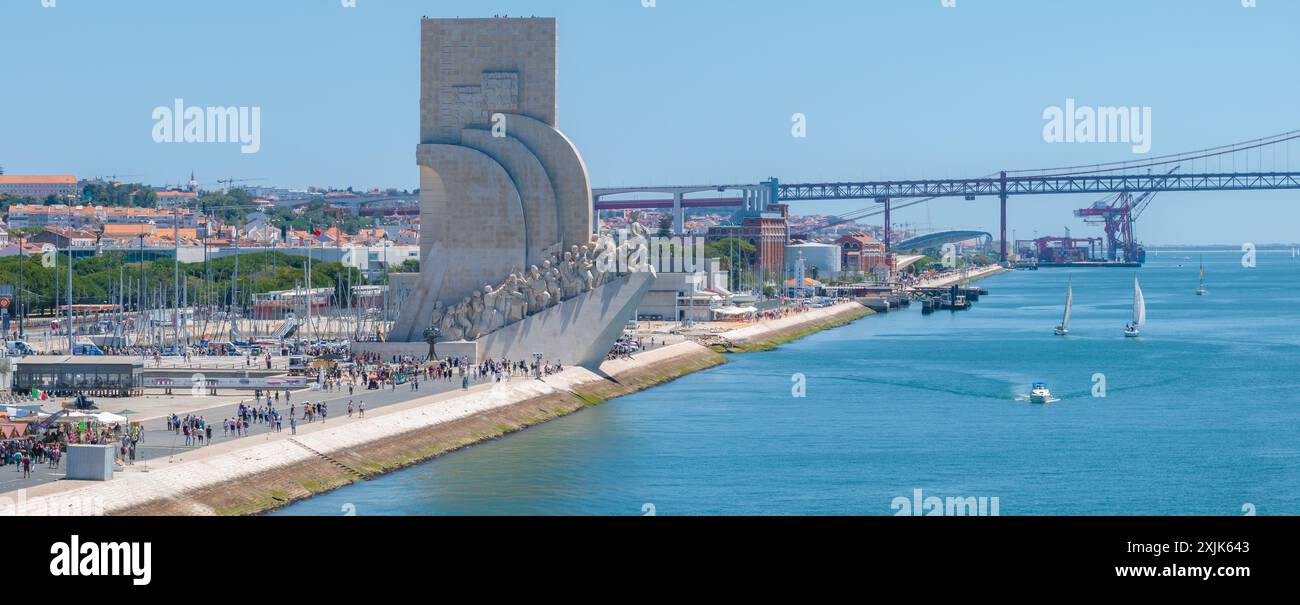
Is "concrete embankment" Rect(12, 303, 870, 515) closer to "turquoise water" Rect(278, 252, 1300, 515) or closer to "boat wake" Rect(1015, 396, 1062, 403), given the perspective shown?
"turquoise water" Rect(278, 252, 1300, 515)

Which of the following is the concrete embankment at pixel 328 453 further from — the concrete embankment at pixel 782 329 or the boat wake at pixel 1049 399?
the concrete embankment at pixel 782 329

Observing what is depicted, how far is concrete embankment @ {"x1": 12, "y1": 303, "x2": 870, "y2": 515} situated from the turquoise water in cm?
57

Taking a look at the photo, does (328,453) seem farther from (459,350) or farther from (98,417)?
(459,350)

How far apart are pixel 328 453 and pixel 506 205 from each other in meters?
16.2

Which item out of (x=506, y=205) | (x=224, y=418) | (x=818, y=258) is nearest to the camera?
(x=224, y=418)

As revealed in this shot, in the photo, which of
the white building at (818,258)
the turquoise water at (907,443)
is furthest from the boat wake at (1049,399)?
the white building at (818,258)

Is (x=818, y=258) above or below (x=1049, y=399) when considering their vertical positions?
above

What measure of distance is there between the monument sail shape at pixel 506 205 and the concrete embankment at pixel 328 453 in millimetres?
2046

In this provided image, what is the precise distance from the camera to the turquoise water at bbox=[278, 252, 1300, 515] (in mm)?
29344

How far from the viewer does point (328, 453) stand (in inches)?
1212

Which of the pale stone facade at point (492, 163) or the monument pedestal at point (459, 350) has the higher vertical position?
the pale stone facade at point (492, 163)

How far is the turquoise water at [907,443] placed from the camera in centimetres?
2934

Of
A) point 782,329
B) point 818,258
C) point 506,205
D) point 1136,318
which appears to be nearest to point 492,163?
point 506,205

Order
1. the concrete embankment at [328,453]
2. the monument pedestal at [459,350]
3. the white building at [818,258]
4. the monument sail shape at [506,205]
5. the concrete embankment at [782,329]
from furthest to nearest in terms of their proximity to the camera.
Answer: the white building at [818,258] → the concrete embankment at [782,329] → the monument sail shape at [506,205] → the monument pedestal at [459,350] → the concrete embankment at [328,453]
